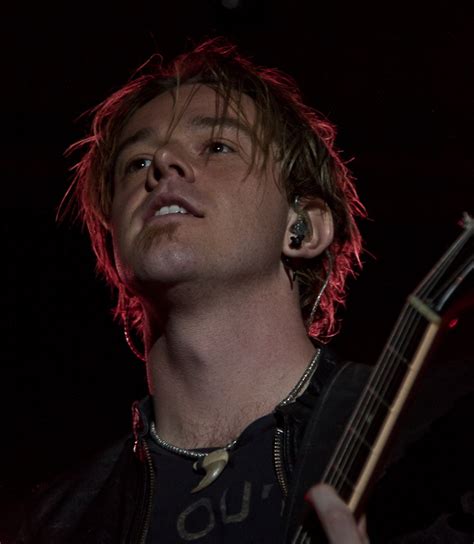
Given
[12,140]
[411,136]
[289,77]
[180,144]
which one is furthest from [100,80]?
[411,136]

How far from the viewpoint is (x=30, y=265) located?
357 cm

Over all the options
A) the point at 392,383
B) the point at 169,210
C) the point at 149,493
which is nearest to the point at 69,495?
the point at 149,493

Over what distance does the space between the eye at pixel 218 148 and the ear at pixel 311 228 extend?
253mm

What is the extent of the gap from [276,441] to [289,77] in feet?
5.41

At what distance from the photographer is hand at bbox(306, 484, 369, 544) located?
4.42ft

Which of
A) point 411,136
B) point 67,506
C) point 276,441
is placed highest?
point 411,136

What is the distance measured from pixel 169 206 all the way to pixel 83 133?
1.35 metres

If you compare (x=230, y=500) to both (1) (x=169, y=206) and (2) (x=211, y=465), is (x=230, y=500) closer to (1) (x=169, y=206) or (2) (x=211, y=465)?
(2) (x=211, y=465)

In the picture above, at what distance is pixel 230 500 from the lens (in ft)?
6.78

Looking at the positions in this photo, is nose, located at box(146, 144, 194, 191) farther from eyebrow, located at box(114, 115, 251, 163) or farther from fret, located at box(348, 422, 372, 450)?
fret, located at box(348, 422, 372, 450)

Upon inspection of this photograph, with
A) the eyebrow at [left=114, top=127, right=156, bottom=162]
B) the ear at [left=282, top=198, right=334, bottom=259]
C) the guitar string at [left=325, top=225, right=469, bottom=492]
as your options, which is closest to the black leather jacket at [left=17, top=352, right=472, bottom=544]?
the ear at [left=282, top=198, right=334, bottom=259]

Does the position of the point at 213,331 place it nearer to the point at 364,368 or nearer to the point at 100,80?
the point at 364,368

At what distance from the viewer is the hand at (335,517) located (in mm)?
1347

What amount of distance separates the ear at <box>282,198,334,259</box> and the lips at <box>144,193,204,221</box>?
33cm
